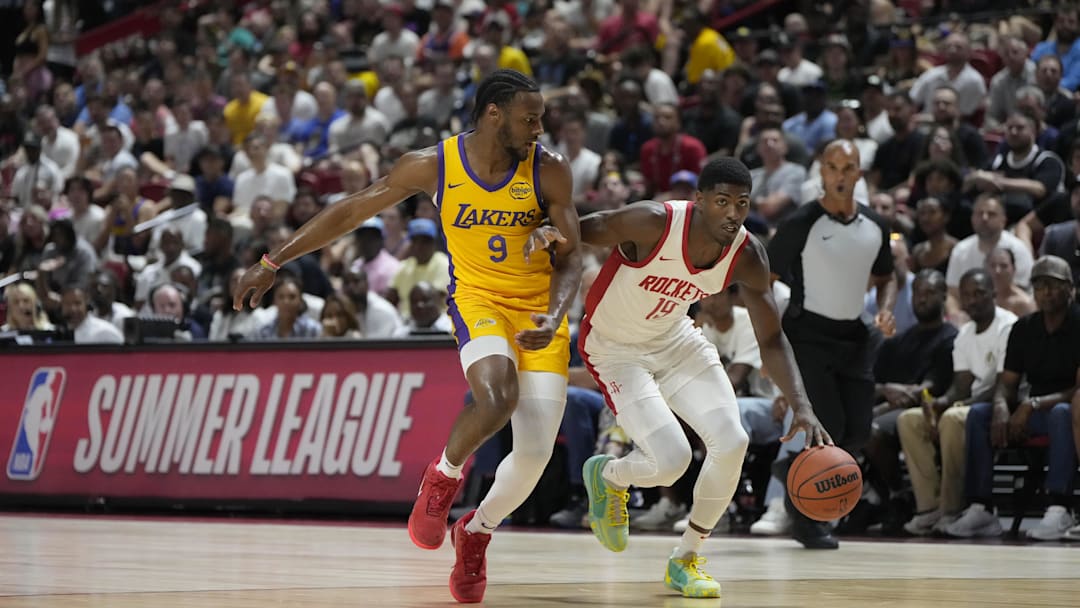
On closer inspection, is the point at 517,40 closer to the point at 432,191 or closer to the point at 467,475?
the point at 467,475

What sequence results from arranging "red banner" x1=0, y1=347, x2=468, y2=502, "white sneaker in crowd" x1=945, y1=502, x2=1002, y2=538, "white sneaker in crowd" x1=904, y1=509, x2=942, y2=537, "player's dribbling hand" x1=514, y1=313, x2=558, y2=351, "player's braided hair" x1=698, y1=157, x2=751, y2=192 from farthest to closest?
"red banner" x1=0, y1=347, x2=468, y2=502 < "white sneaker in crowd" x1=904, y1=509, x2=942, y2=537 < "white sneaker in crowd" x1=945, y1=502, x2=1002, y2=538 < "player's braided hair" x1=698, y1=157, x2=751, y2=192 < "player's dribbling hand" x1=514, y1=313, x2=558, y2=351

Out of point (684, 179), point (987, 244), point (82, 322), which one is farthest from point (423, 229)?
point (987, 244)

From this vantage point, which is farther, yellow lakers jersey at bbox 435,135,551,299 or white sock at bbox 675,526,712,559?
white sock at bbox 675,526,712,559

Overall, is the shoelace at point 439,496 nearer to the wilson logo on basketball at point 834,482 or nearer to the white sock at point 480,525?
the white sock at point 480,525

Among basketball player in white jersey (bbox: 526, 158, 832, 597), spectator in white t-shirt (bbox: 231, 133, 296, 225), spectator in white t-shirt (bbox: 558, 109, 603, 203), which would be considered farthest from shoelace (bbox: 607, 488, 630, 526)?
spectator in white t-shirt (bbox: 231, 133, 296, 225)

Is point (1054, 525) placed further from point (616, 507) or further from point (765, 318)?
point (616, 507)

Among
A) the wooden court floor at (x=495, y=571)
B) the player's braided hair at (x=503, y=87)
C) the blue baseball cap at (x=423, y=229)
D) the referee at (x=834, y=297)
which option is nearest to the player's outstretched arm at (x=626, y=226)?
the player's braided hair at (x=503, y=87)

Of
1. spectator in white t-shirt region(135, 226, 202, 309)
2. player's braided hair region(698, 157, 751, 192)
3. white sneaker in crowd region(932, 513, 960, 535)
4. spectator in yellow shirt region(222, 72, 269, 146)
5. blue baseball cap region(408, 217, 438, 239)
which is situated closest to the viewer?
player's braided hair region(698, 157, 751, 192)

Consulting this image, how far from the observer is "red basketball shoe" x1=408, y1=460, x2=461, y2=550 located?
635cm

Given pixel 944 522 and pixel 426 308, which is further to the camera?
→ pixel 426 308

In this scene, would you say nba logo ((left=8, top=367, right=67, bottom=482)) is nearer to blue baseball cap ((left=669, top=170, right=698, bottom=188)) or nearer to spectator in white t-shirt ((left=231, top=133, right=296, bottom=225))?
spectator in white t-shirt ((left=231, top=133, right=296, bottom=225))

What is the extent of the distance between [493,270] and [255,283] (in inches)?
38.1

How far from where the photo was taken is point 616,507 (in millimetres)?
7027

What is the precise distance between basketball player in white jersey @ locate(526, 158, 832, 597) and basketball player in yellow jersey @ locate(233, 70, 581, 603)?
1.40 ft
